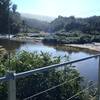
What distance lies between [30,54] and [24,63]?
14.0 inches

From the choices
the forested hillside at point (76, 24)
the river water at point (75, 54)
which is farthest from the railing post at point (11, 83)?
the forested hillside at point (76, 24)

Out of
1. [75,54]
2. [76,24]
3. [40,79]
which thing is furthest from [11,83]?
[76,24]

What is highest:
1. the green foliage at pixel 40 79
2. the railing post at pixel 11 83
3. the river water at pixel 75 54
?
the railing post at pixel 11 83

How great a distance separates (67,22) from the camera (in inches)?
867

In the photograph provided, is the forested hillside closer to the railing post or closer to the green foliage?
the green foliage

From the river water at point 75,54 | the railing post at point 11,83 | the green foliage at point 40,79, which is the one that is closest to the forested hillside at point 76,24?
the river water at point 75,54

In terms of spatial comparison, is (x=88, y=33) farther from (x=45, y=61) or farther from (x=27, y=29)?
(x=45, y=61)

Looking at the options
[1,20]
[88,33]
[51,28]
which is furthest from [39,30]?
[1,20]

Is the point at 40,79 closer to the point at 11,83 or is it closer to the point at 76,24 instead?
the point at 11,83

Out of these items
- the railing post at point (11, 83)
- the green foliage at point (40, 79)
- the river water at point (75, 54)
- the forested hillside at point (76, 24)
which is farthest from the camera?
the forested hillside at point (76, 24)

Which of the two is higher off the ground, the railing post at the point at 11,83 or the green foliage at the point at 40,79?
the railing post at the point at 11,83

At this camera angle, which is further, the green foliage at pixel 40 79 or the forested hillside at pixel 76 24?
the forested hillside at pixel 76 24

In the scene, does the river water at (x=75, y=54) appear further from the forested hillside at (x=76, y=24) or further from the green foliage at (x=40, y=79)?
the forested hillside at (x=76, y=24)

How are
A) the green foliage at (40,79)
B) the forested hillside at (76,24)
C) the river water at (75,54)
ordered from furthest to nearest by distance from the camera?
1. the forested hillside at (76,24)
2. the river water at (75,54)
3. the green foliage at (40,79)
